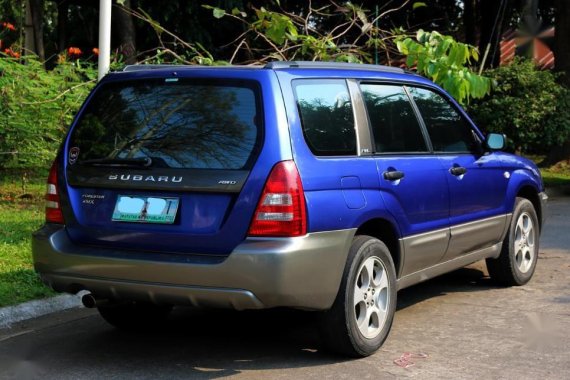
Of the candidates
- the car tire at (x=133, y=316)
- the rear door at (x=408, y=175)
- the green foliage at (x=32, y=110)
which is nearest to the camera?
the rear door at (x=408, y=175)

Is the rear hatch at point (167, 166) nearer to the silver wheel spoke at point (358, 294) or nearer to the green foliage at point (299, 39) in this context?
the silver wheel spoke at point (358, 294)

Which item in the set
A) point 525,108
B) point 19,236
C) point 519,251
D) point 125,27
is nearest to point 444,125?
point 519,251

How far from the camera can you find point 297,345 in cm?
532

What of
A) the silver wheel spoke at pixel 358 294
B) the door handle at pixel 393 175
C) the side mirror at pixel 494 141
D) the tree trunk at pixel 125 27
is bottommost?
the silver wheel spoke at pixel 358 294

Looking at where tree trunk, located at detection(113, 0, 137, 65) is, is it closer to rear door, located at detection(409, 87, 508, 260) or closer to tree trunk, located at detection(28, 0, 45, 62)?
tree trunk, located at detection(28, 0, 45, 62)

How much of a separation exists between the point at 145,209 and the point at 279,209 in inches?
31.3

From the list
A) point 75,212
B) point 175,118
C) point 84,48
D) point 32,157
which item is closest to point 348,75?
point 175,118

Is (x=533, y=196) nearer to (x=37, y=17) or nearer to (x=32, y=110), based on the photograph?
(x=32, y=110)

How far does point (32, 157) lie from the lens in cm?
1065

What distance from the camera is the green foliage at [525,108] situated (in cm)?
1523

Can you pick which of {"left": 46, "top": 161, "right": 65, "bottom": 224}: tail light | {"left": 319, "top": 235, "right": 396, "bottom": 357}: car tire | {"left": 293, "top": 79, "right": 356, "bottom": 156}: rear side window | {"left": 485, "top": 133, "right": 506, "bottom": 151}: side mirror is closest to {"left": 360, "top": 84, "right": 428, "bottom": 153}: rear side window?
{"left": 293, "top": 79, "right": 356, "bottom": 156}: rear side window

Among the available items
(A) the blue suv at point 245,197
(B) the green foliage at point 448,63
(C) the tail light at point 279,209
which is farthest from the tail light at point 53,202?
(B) the green foliage at point 448,63

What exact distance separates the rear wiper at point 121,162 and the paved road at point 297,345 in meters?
1.20

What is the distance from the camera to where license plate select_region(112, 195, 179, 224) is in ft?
15.0
